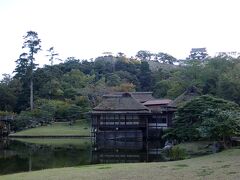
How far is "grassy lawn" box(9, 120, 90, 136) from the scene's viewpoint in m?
49.7

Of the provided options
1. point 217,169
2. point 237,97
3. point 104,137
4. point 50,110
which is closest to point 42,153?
point 104,137

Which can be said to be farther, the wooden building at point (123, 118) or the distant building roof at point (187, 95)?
the distant building roof at point (187, 95)

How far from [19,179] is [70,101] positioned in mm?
47588

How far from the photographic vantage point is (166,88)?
2660 inches

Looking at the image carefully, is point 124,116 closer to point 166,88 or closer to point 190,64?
point 190,64

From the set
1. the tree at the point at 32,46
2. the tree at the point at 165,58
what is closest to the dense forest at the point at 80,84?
the tree at the point at 32,46

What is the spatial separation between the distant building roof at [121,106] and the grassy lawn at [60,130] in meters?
6.13

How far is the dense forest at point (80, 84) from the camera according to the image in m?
51.3

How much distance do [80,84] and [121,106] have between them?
26.6m

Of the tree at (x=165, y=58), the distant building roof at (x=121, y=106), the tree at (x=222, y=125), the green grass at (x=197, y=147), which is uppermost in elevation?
the tree at (x=165, y=58)

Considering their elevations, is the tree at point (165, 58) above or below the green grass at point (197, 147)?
above

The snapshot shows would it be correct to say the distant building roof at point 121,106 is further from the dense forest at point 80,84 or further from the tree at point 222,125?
the tree at point 222,125

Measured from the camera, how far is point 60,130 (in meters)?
51.3

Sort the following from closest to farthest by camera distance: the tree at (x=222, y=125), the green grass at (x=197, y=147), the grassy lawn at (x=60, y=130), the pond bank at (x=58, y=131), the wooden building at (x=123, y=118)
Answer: the tree at (x=222, y=125) → the green grass at (x=197, y=147) → the wooden building at (x=123, y=118) → the pond bank at (x=58, y=131) → the grassy lawn at (x=60, y=130)
